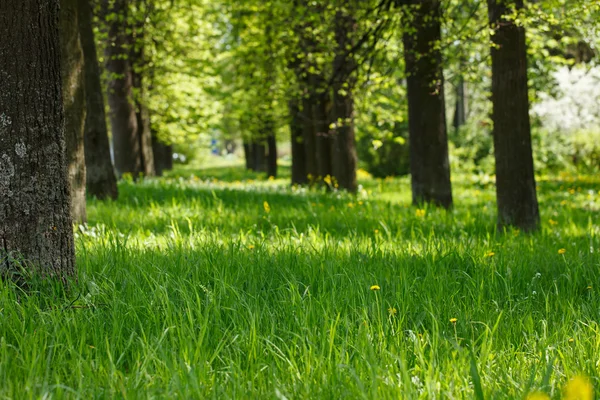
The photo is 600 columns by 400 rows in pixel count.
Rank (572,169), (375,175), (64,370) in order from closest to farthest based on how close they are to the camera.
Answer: (64,370) < (572,169) < (375,175)

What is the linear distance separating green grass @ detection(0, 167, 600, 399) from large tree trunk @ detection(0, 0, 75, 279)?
23cm

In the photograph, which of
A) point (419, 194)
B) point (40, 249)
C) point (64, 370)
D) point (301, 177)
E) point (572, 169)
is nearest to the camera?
point (64, 370)

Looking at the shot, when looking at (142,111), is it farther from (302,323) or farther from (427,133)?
(302,323)

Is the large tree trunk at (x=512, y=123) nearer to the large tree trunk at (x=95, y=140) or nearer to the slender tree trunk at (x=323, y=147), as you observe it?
the large tree trunk at (x=95, y=140)

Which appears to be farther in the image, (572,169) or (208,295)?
(572,169)

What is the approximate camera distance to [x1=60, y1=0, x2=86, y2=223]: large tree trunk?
19.9 feet

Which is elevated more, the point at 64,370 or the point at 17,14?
the point at 17,14

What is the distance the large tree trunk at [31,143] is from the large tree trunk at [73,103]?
2.82 metres

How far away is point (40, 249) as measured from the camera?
3283mm

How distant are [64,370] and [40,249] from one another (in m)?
1.13

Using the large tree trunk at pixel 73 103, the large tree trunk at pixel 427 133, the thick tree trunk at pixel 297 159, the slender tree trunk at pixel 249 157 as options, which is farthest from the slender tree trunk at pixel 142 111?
the slender tree trunk at pixel 249 157

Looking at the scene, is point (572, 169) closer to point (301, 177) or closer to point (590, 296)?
point (301, 177)

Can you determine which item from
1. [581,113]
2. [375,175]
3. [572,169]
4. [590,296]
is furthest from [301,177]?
[581,113]

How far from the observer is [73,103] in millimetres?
6281
